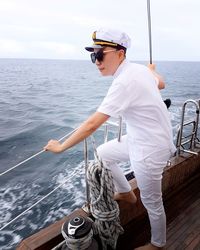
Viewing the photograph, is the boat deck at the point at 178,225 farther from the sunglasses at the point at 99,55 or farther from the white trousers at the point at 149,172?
the sunglasses at the point at 99,55

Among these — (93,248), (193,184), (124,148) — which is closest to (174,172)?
(193,184)

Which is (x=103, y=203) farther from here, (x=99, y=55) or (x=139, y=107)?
(x=99, y=55)

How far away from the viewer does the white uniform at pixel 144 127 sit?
4.50 ft

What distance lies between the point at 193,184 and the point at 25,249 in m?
1.97

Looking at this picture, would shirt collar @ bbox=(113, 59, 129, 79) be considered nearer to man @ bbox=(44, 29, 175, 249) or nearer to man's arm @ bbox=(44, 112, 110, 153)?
man @ bbox=(44, 29, 175, 249)

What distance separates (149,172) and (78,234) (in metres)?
0.55

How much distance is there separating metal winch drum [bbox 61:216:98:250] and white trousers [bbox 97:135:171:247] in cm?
41

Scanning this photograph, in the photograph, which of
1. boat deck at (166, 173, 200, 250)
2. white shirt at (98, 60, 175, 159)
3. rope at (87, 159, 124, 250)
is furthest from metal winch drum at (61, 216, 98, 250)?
boat deck at (166, 173, 200, 250)

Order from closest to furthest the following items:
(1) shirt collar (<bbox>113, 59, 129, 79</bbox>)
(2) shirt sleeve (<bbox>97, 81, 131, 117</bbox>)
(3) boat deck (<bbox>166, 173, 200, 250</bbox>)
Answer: (2) shirt sleeve (<bbox>97, 81, 131, 117</bbox>), (1) shirt collar (<bbox>113, 59, 129, 79</bbox>), (3) boat deck (<bbox>166, 173, 200, 250</bbox>)

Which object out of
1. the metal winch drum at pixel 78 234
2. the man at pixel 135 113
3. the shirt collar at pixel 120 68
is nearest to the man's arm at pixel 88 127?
the man at pixel 135 113

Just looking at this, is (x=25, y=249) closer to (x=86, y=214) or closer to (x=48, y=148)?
(x=86, y=214)

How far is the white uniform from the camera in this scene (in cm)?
137

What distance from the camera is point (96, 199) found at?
5.64 ft

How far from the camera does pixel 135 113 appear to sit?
148 cm
